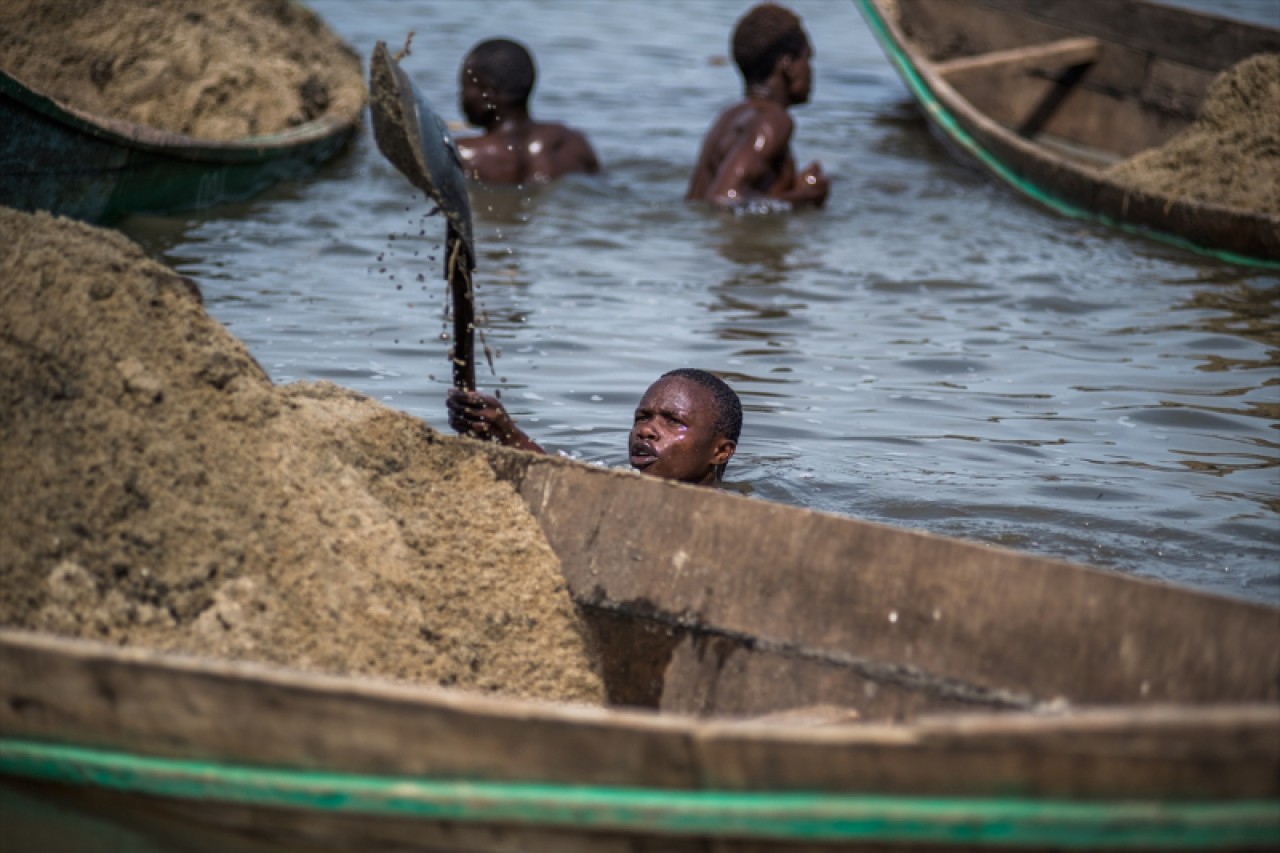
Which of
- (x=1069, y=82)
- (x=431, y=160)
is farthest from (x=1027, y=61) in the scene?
(x=431, y=160)

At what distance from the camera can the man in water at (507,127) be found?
8.77 m

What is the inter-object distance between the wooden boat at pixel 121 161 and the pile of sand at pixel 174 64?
296 millimetres

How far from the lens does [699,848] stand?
7.41ft

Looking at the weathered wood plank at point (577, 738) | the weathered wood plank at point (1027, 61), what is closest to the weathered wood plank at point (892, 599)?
the weathered wood plank at point (577, 738)

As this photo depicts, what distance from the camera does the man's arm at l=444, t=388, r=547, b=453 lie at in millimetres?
3980

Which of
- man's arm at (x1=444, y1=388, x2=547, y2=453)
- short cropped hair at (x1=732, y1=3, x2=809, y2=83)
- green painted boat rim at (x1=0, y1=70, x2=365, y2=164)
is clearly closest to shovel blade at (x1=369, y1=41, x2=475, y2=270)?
man's arm at (x1=444, y1=388, x2=547, y2=453)

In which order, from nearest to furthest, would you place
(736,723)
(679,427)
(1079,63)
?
1. (736,723)
2. (679,427)
3. (1079,63)

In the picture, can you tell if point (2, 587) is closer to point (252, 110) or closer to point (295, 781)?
point (295, 781)

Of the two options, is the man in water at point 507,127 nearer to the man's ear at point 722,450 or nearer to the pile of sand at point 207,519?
the man's ear at point 722,450

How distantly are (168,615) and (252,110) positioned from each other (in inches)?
251

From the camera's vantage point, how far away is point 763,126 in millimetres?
8203

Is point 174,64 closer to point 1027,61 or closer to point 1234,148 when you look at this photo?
point 1027,61

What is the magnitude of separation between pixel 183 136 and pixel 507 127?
219 centimetres

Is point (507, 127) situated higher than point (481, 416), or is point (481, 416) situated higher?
point (507, 127)
